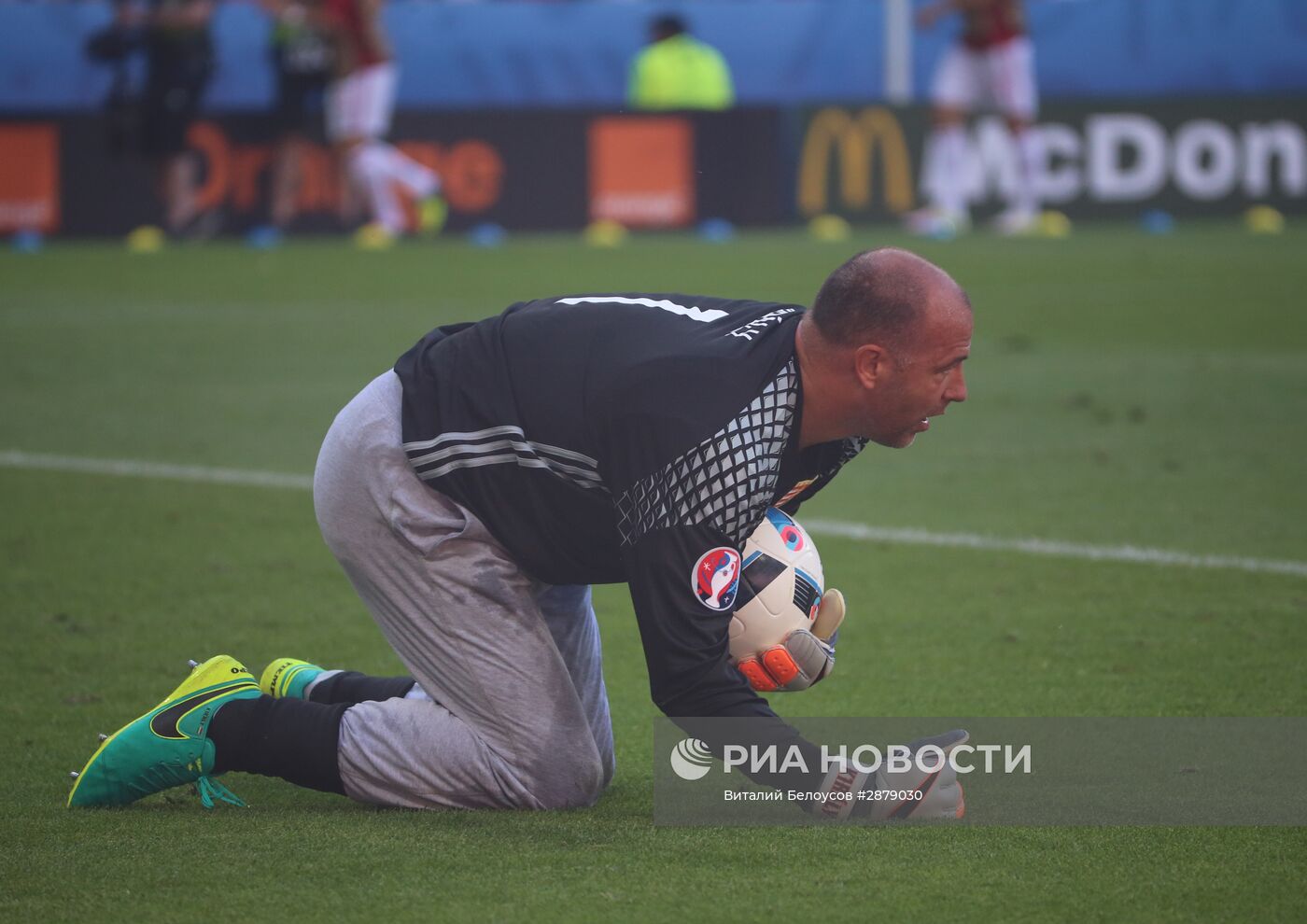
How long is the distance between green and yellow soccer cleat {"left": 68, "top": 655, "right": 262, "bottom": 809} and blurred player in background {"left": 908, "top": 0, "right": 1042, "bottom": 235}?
53.0 ft

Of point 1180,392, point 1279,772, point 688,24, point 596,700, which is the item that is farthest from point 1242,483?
point 688,24

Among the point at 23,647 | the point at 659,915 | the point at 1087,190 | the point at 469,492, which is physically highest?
the point at 469,492

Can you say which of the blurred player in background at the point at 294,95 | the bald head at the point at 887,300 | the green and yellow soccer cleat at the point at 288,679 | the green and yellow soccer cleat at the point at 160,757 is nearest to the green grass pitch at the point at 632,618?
the green and yellow soccer cleat at the point at 160,757

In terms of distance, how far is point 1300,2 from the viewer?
80.7 ft

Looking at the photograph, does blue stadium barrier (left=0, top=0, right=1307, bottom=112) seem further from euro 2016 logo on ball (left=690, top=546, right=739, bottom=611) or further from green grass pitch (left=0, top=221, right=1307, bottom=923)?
euro 2016 logo on ball (left=690, top=546, right=739, bottom=611)

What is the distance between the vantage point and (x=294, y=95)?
20391 mm

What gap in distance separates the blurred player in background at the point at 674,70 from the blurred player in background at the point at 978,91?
3403 millimetres

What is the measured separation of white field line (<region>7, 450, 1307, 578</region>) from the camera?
709 cm

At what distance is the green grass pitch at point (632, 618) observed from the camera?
3879 millimetres

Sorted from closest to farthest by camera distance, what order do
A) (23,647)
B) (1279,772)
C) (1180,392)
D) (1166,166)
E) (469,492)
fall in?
(469,492), (1279,772), (23,647), (1180,392), (1166,166)

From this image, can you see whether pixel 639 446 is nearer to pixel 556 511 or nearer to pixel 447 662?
pixel 556 511

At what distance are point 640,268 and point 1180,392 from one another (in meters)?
6.24

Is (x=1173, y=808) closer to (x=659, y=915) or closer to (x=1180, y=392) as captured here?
(x=659, y=915)

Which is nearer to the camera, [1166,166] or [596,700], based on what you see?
[596,700]
